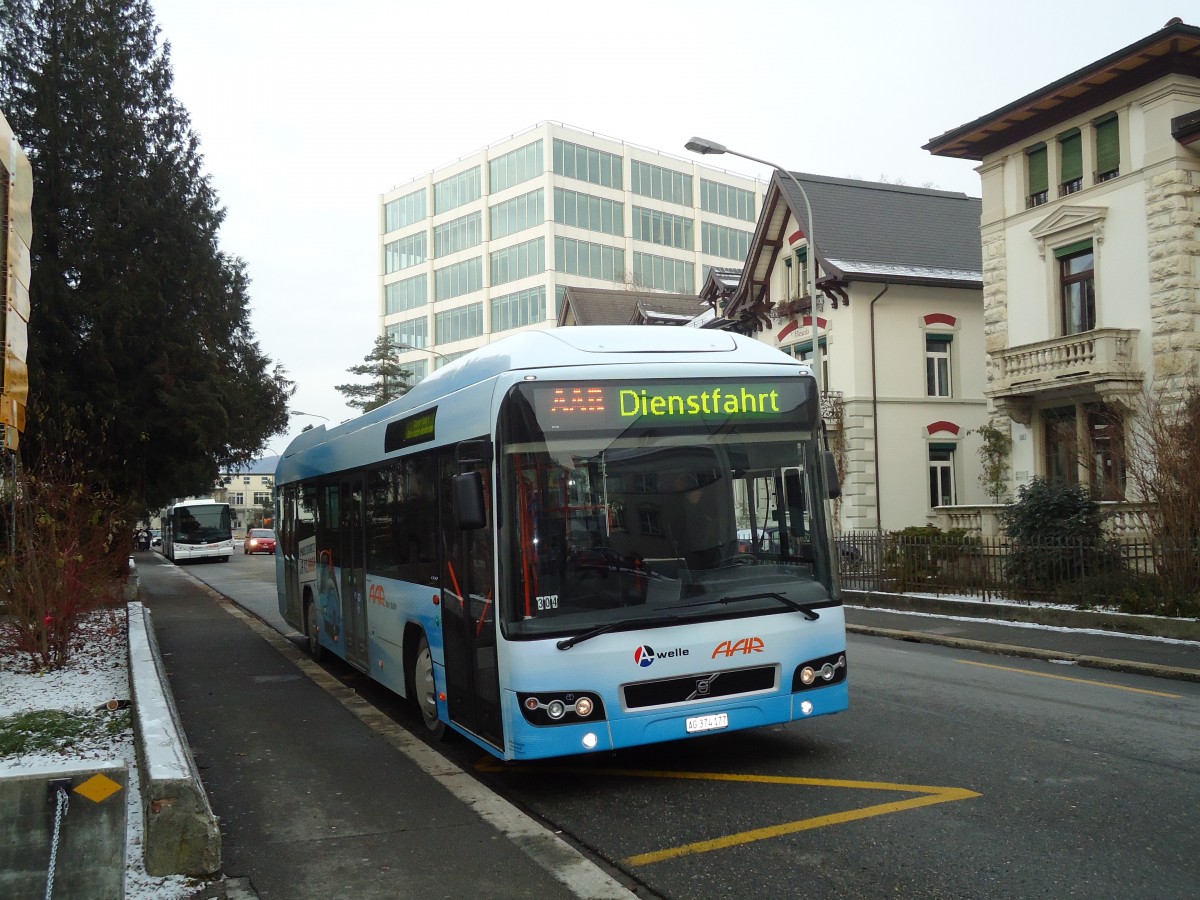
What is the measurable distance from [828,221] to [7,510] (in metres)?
26.3

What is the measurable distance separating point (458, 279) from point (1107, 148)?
2288 inches

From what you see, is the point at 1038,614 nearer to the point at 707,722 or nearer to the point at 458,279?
the point at 707,722

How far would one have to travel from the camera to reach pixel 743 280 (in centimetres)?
3694

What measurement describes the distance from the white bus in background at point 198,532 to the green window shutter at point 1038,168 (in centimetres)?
3690

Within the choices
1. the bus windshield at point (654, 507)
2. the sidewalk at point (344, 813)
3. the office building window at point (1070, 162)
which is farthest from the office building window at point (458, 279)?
the bus windshield at point (654, 507)

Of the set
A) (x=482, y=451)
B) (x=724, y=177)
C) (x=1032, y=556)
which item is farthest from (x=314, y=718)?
(x=724, y=177)

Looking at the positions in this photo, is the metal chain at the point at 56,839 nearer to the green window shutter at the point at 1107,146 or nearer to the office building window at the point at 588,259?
the green window shutter at the point at 1107,146

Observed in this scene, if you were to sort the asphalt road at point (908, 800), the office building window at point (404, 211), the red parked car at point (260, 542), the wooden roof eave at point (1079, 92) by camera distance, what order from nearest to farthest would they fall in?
the asphalt road at point (908, 800) → the wooden roof eave at point (1079, 92) → the red parked car at point (260, 542) → the office building window at point (404, 211)

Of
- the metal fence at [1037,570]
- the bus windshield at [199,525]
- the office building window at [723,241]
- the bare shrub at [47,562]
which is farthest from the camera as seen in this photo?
the office building window at [723,241]

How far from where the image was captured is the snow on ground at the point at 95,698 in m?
5.22

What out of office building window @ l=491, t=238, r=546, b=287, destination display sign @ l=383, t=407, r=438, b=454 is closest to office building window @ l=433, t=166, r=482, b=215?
office building window @ l=491, t=238, r=546, b=287

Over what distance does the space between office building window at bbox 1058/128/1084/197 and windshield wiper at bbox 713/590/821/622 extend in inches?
814

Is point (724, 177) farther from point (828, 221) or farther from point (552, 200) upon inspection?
point (828, 221)

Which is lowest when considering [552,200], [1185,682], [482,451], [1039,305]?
[1185,682]
